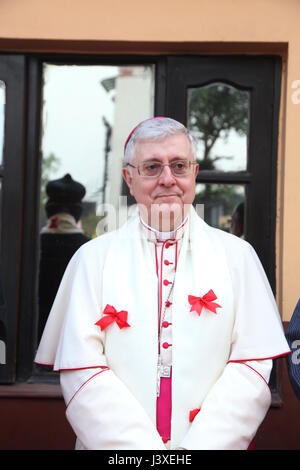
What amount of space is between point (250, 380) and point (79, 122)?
3.07 metres

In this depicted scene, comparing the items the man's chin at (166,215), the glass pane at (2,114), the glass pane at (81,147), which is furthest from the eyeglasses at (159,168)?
the glass pane at (81,147)

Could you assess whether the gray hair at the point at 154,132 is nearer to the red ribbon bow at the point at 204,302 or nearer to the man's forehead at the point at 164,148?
the man's forehead at the point at 164,148

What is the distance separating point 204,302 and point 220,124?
6.70 ft

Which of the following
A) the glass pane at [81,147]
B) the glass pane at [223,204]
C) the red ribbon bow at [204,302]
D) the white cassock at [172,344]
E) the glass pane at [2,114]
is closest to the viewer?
the white cassock at [172,344]

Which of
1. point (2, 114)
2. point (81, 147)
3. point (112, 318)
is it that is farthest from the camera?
point (81, 147)

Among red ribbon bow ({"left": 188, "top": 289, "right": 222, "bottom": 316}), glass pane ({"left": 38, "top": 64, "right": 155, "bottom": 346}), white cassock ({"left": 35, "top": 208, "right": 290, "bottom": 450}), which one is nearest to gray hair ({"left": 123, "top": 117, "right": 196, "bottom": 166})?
white cassock ({"left": 35, "top": 208, "right": 290, "bottom": 450})

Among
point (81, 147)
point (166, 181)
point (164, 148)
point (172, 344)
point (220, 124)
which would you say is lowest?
point (172, 344)

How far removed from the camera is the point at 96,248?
2.40 metres

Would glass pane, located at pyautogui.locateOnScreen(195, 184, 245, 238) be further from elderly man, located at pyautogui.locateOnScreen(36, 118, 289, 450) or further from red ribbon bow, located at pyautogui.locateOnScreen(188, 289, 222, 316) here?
red ribbon bow, located at pyautogui.locateOnScreen(188, 289, 222, 316)

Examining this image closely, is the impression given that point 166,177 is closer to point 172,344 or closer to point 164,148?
point 164,148

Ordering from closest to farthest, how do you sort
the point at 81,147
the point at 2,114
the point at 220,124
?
the point at 2,114 → the point at 220,124 → the point at 81,147

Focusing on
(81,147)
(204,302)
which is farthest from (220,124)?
(204,302)

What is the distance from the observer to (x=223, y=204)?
3.94 metres

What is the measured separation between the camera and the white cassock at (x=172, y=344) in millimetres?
2088
